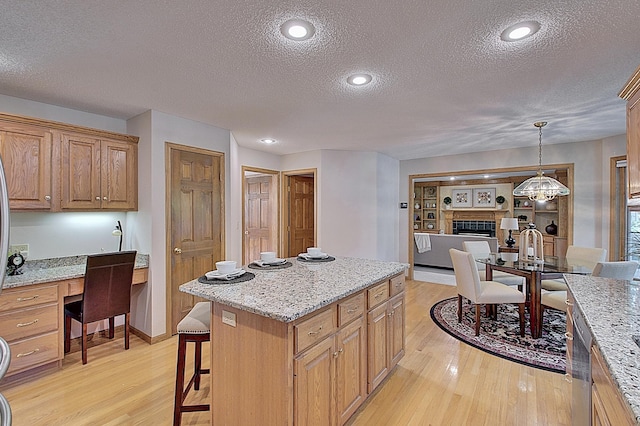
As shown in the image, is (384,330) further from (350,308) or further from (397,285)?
(350,308)

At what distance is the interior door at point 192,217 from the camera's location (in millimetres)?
3344

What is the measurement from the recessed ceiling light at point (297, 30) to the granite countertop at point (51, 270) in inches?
104

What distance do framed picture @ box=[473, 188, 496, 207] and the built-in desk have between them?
34.9ft

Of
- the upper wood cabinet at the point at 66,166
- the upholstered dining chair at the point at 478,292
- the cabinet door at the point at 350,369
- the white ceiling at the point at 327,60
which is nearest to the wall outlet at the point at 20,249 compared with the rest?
the upper wood cabinet at the point at 66,166

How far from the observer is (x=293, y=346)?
1.50m

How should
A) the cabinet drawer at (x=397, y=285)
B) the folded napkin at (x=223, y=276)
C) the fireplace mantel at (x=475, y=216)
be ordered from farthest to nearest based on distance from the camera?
the fireplace mantel at (x=475, y=216), the cabinet drawer at (x=397, y=285), the folded napkin at (x=223, y=276)

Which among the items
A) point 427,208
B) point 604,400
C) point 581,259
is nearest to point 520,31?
point 604,400

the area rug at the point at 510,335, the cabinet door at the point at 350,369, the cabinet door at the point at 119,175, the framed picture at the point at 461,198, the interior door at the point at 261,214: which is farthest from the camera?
the framed picture at the point at 461,198

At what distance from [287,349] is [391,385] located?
1.41 m

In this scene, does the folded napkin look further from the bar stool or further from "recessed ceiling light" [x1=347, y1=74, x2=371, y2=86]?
"recessed ceiling light" [x1=347, y1=74, x2=371, y2=86]

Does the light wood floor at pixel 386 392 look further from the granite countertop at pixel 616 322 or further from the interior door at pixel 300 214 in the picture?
the interior door at pixel 300 214

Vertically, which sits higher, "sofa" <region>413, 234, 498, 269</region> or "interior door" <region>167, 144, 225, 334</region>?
"interior door" <region>167, 144, 225, 334</region>

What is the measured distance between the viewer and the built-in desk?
237 cm

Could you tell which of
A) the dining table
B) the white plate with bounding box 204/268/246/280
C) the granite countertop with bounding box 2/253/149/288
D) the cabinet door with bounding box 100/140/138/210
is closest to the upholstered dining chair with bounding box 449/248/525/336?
the dining table
